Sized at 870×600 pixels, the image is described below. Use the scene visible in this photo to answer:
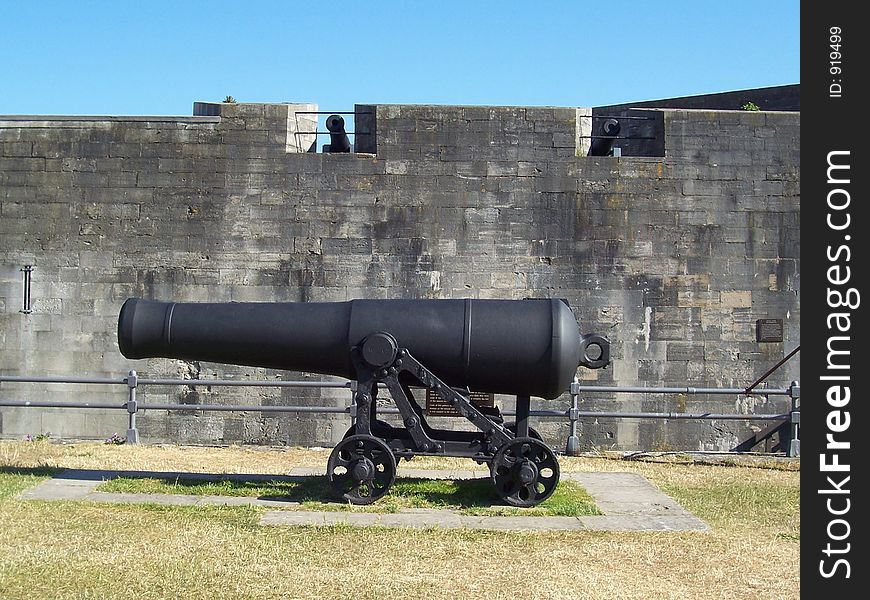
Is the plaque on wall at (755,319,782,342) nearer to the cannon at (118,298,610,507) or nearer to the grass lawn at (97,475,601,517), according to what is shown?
the grass lawn at (97,475,601,517)

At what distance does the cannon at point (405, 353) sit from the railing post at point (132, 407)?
375 cm

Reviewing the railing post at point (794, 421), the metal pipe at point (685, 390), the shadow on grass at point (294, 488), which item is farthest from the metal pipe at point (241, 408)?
the railing post at point (794, 421)

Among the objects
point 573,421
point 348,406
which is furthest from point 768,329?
point 348,406

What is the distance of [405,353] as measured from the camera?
7.77 metres

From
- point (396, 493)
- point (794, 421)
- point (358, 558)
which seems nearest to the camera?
point (358, 558)

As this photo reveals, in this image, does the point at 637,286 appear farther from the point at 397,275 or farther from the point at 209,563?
the point at 209,563

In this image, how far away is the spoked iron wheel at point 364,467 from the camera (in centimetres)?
791

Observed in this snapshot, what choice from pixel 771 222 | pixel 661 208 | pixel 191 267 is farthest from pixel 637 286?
pixel 191 267

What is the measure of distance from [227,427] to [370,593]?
692 centimetres

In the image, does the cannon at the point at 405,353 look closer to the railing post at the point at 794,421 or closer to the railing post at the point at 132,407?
the railing post at the point at 132,407

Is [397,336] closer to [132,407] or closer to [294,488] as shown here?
[294,488]

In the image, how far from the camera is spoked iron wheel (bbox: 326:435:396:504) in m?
7.91

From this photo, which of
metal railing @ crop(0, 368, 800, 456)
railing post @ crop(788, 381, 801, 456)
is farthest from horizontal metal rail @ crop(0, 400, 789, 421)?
railing post @ crop(788, 381, 801, 456)

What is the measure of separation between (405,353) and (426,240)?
454 centimetres
